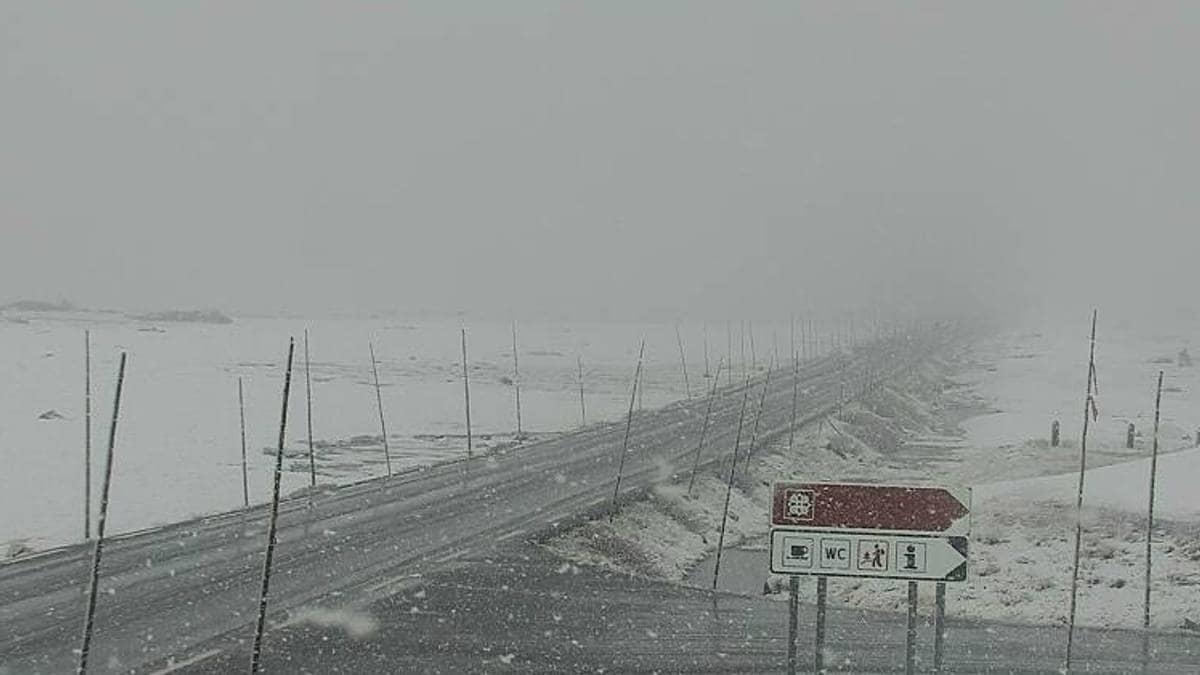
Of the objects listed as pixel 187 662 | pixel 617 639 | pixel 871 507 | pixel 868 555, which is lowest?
pixel 617 639

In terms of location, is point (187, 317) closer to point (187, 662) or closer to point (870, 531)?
point (187, 662)

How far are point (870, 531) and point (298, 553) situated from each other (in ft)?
46.8

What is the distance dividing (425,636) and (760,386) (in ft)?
172

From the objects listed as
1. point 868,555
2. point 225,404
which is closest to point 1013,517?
point 868,555

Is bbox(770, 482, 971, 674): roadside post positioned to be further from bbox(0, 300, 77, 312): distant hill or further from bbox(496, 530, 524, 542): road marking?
bbox(0, 300, 77, 312): distant hill

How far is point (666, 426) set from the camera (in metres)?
48.0

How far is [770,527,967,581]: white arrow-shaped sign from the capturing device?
11109mm

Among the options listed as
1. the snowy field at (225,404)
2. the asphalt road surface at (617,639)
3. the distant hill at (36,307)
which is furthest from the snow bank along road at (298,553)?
the distant hill at (36,307)

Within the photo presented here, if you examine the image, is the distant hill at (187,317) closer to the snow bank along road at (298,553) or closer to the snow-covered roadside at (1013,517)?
the snow-covered roadside at (1013,517)

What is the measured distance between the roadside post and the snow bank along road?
8.67 metres

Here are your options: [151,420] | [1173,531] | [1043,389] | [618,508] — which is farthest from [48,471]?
[1043,389]

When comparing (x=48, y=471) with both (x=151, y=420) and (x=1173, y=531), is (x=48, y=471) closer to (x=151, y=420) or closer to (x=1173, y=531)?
(x=151, y=420)

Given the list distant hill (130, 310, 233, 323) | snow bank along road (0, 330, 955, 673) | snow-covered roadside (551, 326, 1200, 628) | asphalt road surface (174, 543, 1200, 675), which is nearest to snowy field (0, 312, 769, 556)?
snow bank along road (0, 330, 955, 673)

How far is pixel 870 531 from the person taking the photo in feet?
36.9
